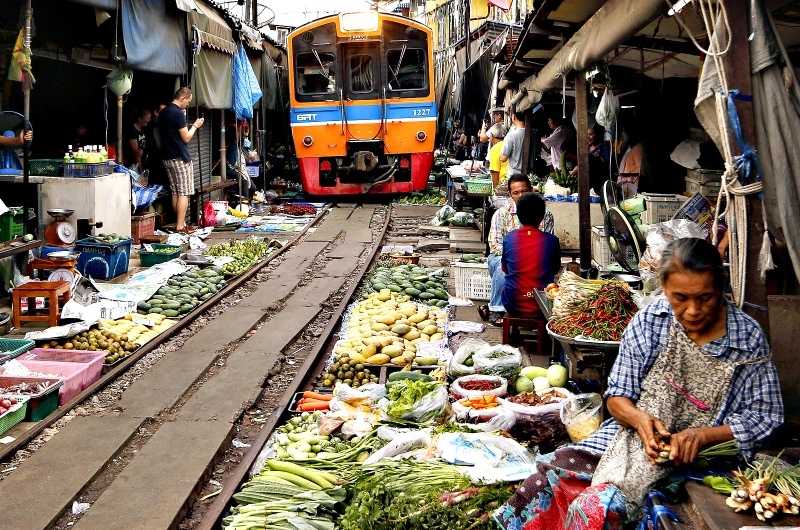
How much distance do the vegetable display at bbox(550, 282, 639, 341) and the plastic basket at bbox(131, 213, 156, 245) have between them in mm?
8793

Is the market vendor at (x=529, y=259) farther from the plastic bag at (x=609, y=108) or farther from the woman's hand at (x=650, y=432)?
the woman's hand at (x=650, y=432)

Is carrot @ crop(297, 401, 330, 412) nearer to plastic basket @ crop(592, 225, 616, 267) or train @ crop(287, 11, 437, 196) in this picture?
plastic basket @ crop(592, 225, 616, 267)

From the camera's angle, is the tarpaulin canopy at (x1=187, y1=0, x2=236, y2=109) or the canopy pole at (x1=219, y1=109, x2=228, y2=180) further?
the canopy pole at (x1=219, y1=109, x2=228, y2=180)

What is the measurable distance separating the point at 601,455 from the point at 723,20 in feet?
5.85

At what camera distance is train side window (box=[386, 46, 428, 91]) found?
59.2 ft

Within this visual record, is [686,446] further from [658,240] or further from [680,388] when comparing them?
[658,240]

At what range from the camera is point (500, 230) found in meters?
8.23

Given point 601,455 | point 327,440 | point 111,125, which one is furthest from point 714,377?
point 111,125

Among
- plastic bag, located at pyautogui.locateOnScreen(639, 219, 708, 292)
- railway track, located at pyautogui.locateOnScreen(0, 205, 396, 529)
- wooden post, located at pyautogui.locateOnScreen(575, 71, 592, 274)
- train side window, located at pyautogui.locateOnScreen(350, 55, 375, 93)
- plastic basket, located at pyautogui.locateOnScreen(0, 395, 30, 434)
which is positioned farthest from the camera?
train side window, located at pyautogui.locateOnScreen(350, 55, 375, 93)

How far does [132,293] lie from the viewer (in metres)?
8.96

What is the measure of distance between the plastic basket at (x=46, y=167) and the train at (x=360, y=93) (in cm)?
755

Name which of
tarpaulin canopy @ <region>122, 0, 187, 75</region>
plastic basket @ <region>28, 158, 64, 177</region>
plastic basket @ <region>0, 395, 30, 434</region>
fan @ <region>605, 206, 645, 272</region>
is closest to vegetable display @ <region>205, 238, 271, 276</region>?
plastic basket @ <region>28, 158, 64, 177</region>

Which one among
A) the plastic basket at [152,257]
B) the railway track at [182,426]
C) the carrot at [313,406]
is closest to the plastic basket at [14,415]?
the railway track at [182,426]

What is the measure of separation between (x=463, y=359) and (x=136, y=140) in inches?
365
